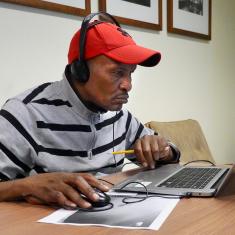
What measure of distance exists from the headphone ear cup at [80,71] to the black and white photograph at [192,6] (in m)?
1.51

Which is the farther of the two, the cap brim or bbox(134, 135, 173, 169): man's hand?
bbox(134, 135, 173, 169): man's hand

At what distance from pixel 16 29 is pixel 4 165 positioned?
73 cm

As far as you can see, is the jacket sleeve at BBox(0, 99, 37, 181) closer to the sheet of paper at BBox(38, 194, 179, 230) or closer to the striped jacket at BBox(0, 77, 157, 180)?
the striped jacket at BBox(0, 77, 157, 180)

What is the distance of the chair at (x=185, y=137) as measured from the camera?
211 centimetres

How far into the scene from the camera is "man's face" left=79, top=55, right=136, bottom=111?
1.20m

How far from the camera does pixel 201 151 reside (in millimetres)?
2268

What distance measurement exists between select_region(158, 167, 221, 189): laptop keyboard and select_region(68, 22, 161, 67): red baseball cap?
36 centimetres

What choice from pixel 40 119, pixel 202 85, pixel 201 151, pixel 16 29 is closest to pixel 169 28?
pixel 202 85

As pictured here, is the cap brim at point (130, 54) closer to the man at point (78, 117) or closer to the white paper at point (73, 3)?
the man at point (78, 117)

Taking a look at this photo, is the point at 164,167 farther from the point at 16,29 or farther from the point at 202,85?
the point at 202,85

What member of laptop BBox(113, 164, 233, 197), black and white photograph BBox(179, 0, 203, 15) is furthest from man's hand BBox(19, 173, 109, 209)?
black and white photograph BBox(179, 0, 203, 15)

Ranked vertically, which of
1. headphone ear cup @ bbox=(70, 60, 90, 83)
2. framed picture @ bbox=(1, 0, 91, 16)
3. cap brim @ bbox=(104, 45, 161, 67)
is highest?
framed picture @ bbox=(1, 0, 91, 16)

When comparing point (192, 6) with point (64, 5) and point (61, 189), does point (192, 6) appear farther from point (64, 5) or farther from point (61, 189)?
point (61, 189)

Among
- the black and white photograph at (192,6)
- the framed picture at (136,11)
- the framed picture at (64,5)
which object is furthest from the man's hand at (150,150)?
the black and white photograph at (192,6)
